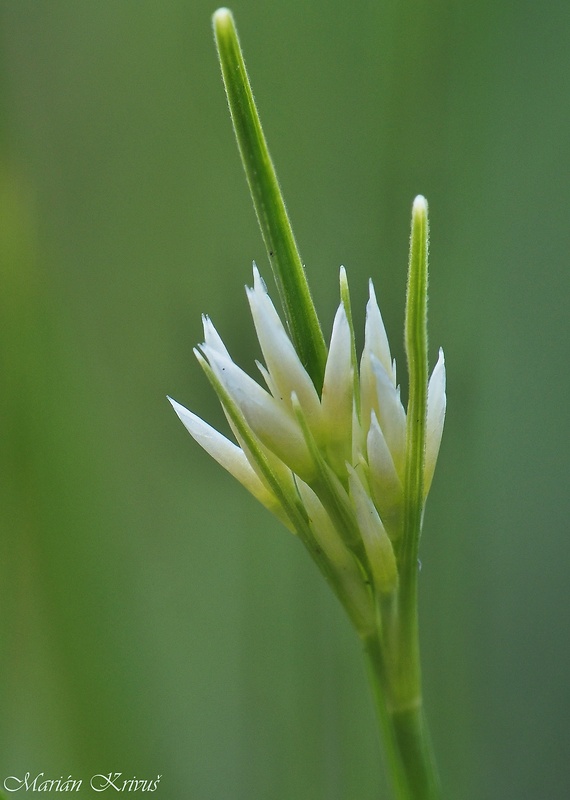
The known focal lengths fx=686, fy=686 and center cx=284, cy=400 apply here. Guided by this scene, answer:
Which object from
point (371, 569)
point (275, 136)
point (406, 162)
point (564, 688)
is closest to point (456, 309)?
point (406, 162)

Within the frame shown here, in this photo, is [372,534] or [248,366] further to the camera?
[248,366]

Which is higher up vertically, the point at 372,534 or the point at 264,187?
the point at 264,187

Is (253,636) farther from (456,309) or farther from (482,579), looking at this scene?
(456,309)

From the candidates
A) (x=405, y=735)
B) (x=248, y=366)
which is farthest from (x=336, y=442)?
(x=248, y=366)

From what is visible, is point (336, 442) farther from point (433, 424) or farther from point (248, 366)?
point (248, 366)

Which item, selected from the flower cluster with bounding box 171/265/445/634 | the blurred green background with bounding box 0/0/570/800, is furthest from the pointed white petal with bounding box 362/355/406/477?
the blurred green background with bounding box 0/0/570/800

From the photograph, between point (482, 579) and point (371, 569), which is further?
point (482, 579)

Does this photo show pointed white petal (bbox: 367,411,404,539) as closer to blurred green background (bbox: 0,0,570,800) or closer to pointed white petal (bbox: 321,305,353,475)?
pointed white petal (bbox: 321,305,353,475)
